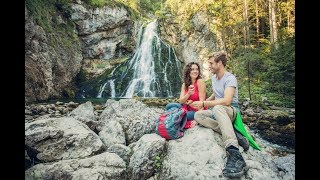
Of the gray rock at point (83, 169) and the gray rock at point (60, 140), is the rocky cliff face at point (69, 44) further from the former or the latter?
the gray rock at point (83, 169)

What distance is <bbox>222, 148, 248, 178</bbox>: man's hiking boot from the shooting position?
2793 mm

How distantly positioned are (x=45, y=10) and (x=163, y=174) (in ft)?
42.6

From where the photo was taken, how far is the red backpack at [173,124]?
3.56 meters

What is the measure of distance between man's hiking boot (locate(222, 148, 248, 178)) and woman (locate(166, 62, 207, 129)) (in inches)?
33.4

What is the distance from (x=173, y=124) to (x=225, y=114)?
73 centimetres

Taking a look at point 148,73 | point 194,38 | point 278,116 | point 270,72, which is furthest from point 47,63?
point 278,116

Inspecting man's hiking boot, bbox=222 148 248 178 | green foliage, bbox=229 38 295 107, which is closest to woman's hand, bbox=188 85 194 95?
man's hiking boot, bbox=222 148 248 178

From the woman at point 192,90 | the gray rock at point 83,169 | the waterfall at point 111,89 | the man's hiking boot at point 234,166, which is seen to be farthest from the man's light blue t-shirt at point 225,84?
the waterfall at point 111,89

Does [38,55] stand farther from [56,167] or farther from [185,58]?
[56,167]

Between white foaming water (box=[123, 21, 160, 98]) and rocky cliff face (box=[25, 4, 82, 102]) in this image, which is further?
white foaming water (box=[123, 21, 160, 98])

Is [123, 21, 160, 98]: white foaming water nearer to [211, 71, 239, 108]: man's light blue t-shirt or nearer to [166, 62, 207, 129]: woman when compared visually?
[166, 62, 207, 129]: woman

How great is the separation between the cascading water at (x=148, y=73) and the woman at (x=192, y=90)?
34.9 ft

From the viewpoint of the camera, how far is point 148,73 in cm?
1597
